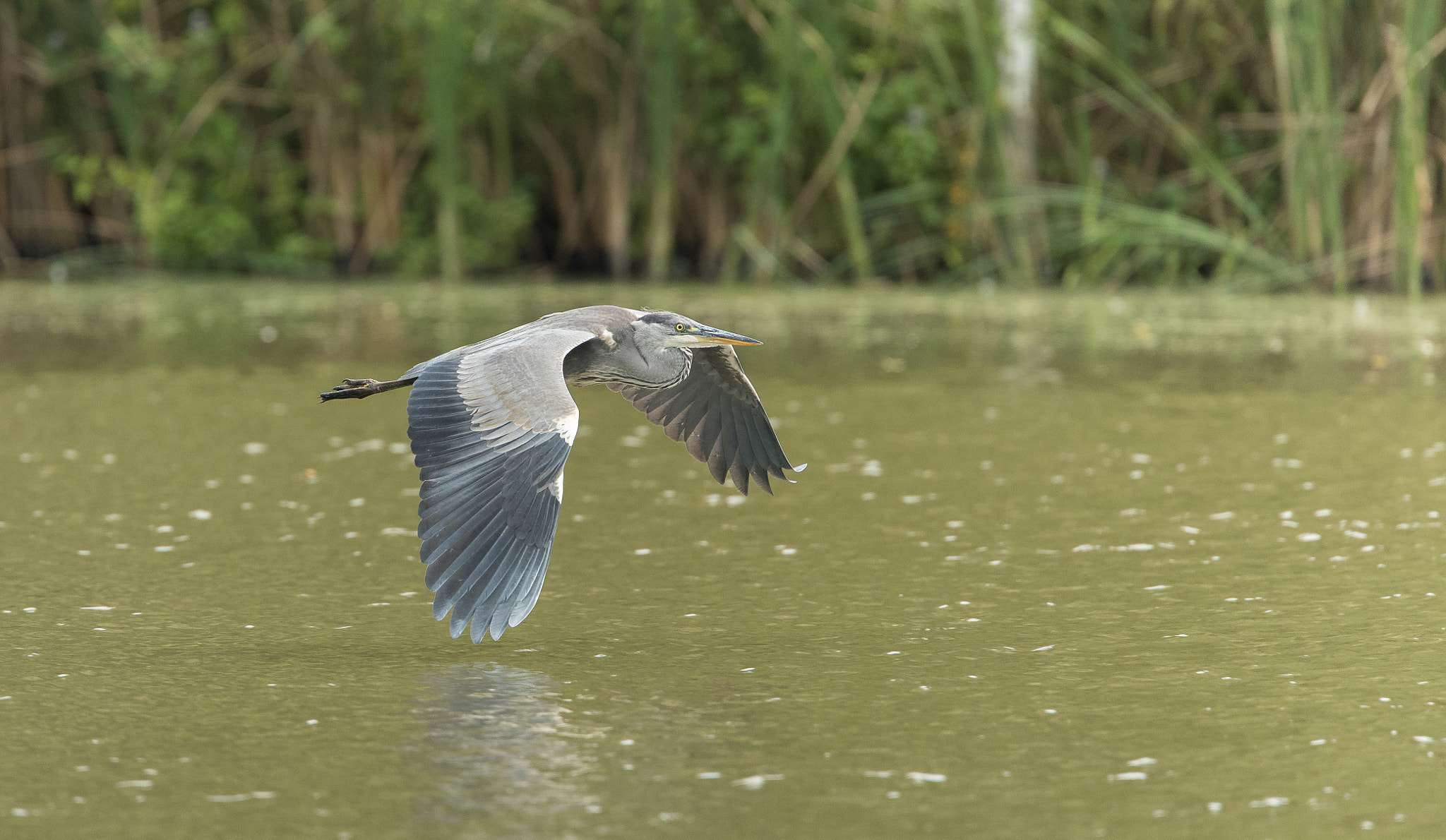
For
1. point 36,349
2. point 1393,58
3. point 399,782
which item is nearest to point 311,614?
point 399,782

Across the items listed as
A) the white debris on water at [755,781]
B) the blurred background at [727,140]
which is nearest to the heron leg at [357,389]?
the white debris on water at [755,781]

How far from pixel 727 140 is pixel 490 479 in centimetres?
934

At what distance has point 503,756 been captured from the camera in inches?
107

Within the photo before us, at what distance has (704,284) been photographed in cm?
1210

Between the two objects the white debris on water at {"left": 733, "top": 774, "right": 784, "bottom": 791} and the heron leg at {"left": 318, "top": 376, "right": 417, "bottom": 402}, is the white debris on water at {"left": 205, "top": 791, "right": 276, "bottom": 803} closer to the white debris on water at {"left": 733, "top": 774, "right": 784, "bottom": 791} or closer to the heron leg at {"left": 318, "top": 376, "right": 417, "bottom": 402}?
the white debris on water at {"left": 733, "top": 774, "right": 784, "bottom": 791}

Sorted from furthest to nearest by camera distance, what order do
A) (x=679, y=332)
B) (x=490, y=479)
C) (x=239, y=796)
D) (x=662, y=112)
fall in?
1. (x=662, y=112)
2. (x=679, y=332)
3. (x=490, y=479)
4. (x=239, y=796)

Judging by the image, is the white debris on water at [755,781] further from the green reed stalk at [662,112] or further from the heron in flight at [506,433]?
the green reed stalk at [662,112]

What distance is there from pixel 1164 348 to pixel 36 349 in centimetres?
532

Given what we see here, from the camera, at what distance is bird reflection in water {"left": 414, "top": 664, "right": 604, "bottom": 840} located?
243 cm

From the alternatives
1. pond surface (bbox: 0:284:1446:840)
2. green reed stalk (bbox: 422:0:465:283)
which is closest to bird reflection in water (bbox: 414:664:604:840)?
pond surface (bbox: 0:284:1446:840)

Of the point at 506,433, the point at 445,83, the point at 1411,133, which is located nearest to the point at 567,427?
the point at 506,433

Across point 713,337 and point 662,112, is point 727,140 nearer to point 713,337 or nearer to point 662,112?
point 662,112

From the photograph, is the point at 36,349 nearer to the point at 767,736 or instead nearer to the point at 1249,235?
the point at 767,736

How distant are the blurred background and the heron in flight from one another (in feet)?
23.8
